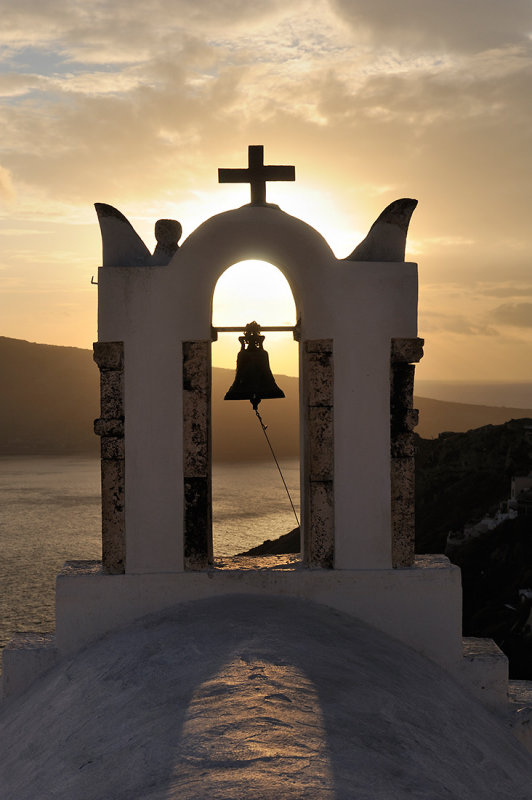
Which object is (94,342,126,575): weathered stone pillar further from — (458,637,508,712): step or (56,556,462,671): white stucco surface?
(458,637,508,712): step

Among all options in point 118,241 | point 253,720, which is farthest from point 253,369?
point 253,720

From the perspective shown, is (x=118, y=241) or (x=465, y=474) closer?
(x=118, y=241)

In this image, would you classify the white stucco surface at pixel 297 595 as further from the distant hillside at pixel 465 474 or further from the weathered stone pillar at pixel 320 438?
the distant hillside at pixel 465 474

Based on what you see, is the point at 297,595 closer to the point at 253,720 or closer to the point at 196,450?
the point at 196,450

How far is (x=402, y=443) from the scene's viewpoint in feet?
17.2

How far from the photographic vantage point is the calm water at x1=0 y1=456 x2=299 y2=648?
44406 millimetres

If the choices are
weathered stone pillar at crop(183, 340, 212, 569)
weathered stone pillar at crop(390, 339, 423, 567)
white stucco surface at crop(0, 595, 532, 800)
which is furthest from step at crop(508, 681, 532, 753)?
weathered stone pillar at crop(183, 340, 212, 569)

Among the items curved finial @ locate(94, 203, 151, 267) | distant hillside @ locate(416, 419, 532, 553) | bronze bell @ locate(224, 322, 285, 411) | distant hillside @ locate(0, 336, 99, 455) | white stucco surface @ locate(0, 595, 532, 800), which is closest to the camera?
white stucco surface @ locate(0, 595, 532, 800)

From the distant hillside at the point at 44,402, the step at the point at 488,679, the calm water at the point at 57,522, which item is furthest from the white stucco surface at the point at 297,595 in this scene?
the distant hillside at the point at 44,402

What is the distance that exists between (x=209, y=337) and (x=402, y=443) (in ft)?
4.88

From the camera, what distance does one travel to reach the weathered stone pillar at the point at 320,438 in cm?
519

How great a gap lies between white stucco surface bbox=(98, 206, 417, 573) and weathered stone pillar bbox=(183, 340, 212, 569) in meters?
0.05

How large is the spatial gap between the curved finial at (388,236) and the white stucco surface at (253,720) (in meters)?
2.41

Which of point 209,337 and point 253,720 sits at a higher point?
point 209,337
